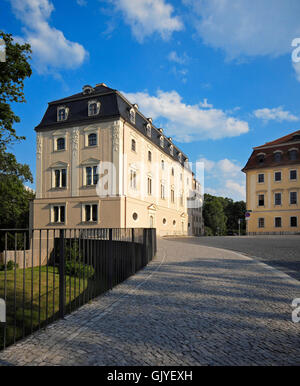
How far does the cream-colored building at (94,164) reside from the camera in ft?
93.3

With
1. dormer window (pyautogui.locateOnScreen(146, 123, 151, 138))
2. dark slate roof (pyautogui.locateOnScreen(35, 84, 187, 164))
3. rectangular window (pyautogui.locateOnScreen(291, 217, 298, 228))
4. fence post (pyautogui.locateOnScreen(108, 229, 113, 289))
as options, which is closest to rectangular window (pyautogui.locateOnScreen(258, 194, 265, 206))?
rectangular window (pyautogui.locateOnScreen(291, 217, 298, 228))

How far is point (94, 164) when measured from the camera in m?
29.2

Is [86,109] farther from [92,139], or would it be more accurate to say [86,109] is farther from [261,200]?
[261,200]

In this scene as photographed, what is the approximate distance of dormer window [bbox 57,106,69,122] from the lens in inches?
1230

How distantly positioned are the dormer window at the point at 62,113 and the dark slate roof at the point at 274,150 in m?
26.8

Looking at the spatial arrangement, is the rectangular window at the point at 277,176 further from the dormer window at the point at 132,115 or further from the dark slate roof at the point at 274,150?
the dormer window at the point at 132,115

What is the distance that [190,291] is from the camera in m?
6.32

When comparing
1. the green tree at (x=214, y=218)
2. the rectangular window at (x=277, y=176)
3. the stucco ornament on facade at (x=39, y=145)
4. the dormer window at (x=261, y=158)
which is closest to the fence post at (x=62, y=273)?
the stucco ornament on facade at (x=39, y=145)

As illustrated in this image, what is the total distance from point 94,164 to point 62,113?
7.14 meters

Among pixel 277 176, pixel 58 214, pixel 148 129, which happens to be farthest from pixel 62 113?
pixel 277 176

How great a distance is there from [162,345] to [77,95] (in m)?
32.5

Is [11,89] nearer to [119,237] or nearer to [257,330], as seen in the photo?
[119,237]

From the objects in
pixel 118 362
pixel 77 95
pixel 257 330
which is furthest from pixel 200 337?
pixel 77 95
